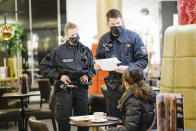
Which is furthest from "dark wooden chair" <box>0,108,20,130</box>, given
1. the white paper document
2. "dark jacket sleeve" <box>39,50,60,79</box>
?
the white paper document

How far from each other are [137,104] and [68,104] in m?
1.44

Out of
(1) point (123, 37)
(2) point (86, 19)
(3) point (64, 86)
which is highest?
(2) point (86, 19)

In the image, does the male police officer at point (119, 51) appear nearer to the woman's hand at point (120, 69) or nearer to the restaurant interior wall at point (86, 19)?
the woman's hand at point (120, 69)

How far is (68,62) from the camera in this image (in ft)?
13.2

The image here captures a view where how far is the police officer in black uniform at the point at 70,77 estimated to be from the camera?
397cm

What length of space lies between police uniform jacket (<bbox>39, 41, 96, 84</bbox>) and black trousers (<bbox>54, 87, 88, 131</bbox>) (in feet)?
0.67

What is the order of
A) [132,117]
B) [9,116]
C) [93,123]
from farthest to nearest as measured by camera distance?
1. [9,116]
2. [93,123]
3. [132,117]

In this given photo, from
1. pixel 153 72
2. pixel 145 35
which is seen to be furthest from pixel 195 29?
pixel 145 35

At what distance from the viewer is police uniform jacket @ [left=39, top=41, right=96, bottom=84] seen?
13.2 feet

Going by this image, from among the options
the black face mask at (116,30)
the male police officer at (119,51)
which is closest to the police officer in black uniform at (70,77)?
the male police officer at (119,51)

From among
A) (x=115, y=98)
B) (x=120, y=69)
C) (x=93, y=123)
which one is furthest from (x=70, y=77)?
(x=93, y=123)

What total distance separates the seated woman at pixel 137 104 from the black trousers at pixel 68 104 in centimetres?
129

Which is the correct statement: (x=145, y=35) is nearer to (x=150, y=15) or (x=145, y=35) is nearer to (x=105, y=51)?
(x=150, y=15)

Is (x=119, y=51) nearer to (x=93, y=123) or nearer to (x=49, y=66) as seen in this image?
(x=49, y=66)
